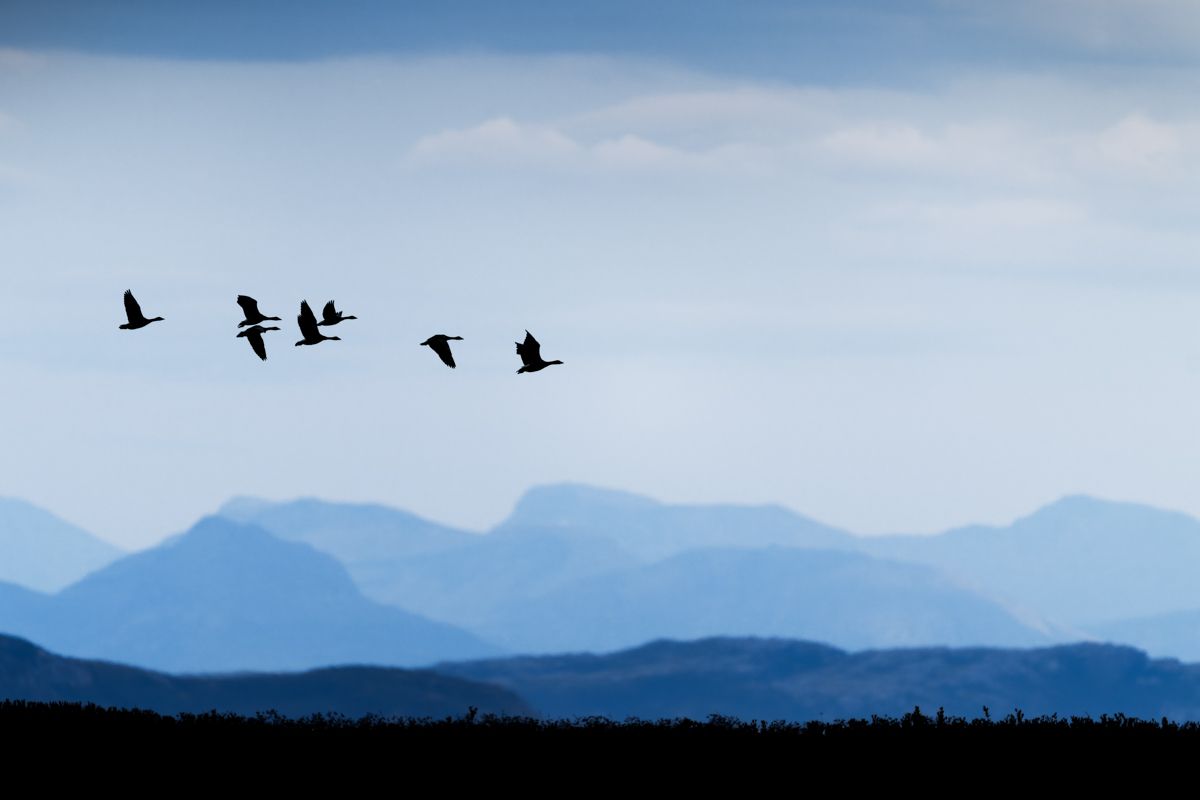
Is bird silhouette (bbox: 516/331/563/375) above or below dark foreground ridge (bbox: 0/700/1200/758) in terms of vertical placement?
above

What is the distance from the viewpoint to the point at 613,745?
33.3 m

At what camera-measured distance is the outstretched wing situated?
3603 centimetres

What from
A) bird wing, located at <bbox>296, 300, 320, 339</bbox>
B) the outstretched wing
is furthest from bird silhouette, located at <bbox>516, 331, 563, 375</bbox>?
bird wing, located at <bbox>296, 300, 320, 339</bbox>

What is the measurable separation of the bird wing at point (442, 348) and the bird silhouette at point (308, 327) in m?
2.35

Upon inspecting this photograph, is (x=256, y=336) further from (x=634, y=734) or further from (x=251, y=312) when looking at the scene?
(x=634, y=734)

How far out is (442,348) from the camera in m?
37.4

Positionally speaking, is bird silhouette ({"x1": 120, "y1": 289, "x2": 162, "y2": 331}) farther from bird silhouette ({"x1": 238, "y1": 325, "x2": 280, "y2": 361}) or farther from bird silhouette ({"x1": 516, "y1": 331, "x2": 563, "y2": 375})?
bird silhouette ({"x1": 516, "y1": 331, "x2": 563, "y2": 375})

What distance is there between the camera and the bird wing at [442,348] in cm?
3684

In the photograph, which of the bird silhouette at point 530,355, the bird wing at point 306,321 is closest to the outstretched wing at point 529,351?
the bird silhouette at point 530,355

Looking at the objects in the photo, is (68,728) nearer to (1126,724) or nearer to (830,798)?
(830,798)

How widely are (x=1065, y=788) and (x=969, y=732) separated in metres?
3.86

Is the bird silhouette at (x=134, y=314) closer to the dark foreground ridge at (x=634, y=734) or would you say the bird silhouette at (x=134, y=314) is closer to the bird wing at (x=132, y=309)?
the bird wing at (x=132, y=309)

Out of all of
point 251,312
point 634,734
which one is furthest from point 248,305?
point 634,734

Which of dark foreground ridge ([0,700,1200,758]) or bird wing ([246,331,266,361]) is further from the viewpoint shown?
bird wing ([246,331,266,361])
